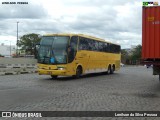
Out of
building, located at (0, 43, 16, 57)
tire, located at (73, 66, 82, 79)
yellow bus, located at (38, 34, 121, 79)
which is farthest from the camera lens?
building, located at (0, 43, 16, 57)

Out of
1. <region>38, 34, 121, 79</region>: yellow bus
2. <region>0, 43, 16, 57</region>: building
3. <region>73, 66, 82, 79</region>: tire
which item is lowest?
<region>73, 66, 82, 79</region>: tire

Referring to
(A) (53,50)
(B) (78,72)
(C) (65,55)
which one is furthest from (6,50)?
(C) (65,55)

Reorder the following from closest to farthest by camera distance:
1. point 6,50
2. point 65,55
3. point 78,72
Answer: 1. point 65,55
2. point 78,72
3. point 6,50

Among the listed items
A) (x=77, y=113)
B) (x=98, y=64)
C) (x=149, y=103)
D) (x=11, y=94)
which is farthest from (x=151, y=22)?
(x=98, y=64)

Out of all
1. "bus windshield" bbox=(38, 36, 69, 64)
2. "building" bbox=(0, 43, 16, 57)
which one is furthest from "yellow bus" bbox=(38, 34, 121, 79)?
"building" bbox=(0, 43, 16, 57)

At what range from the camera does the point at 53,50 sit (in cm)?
2473

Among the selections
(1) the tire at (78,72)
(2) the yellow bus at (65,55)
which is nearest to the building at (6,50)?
(2) the yellow bus at (65,55)

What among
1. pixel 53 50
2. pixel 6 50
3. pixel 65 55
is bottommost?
pixel 65 55

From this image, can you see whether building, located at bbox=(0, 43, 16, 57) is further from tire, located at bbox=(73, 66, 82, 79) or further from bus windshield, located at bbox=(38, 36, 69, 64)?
bus windshield, located at bbox=(38, 36, 69, 64)

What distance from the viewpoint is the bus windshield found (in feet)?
80.8

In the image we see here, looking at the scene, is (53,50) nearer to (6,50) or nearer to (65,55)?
(65,55)

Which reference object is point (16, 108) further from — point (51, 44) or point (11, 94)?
point (51, 44)

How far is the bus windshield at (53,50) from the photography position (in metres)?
24.6

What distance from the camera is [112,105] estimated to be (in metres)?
12.3
